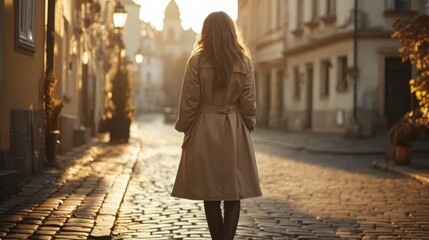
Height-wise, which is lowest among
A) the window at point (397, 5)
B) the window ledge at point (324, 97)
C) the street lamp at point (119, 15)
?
the window ledge at point (324, 97)

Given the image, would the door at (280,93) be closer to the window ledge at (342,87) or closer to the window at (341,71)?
the window at (341,71)

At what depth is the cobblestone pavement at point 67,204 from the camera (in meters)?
6.46

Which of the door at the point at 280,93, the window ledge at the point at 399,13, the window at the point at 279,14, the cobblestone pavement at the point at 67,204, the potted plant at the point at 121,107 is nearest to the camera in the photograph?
the cobblestone pavement at the point at 67,204

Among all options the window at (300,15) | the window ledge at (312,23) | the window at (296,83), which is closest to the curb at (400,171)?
the window ledge at (312,23)

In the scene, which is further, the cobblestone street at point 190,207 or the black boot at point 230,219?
the cobblestone street at point 190,207

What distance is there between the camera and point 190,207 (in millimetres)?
8586

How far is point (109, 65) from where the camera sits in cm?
3812

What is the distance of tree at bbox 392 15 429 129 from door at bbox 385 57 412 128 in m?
13.9

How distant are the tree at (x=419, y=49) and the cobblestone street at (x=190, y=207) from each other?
1378 mm

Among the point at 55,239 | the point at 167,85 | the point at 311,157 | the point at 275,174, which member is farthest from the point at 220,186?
the point at 167,85

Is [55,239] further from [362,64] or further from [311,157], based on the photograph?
[362,64]

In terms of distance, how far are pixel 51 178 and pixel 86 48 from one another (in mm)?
14172

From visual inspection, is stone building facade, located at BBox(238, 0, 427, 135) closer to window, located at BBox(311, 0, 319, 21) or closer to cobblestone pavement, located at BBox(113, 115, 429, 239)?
window, located at BBox(311, 0, 319, 21)

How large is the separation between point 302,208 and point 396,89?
19267 mm
